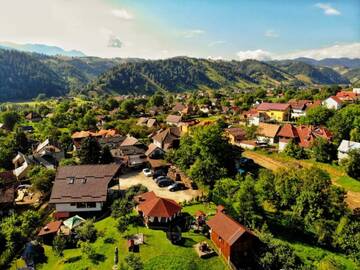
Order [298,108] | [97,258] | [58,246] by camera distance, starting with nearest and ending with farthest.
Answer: [97,258]
[58,246]
[298,108]

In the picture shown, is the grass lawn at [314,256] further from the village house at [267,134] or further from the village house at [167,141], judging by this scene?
the village house at [167,141]

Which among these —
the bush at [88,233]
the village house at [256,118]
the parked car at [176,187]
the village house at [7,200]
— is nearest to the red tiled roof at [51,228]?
the bush at [88,233]

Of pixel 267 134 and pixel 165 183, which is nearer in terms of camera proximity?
pixel 165 183

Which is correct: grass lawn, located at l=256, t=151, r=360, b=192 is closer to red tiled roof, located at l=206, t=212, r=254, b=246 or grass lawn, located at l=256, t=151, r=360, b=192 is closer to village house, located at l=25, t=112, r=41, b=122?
red tiled roof, located at l=206, t=212, r=254, b=246

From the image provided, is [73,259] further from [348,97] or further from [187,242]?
[348,97]

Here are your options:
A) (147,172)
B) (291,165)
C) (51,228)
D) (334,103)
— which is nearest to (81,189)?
(51,228)

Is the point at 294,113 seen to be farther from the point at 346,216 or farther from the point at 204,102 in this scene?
the point at 346,216

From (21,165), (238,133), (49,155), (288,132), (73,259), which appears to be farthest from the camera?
(238,133)

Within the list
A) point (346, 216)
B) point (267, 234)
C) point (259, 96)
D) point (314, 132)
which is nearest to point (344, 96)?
point (259, 96)
